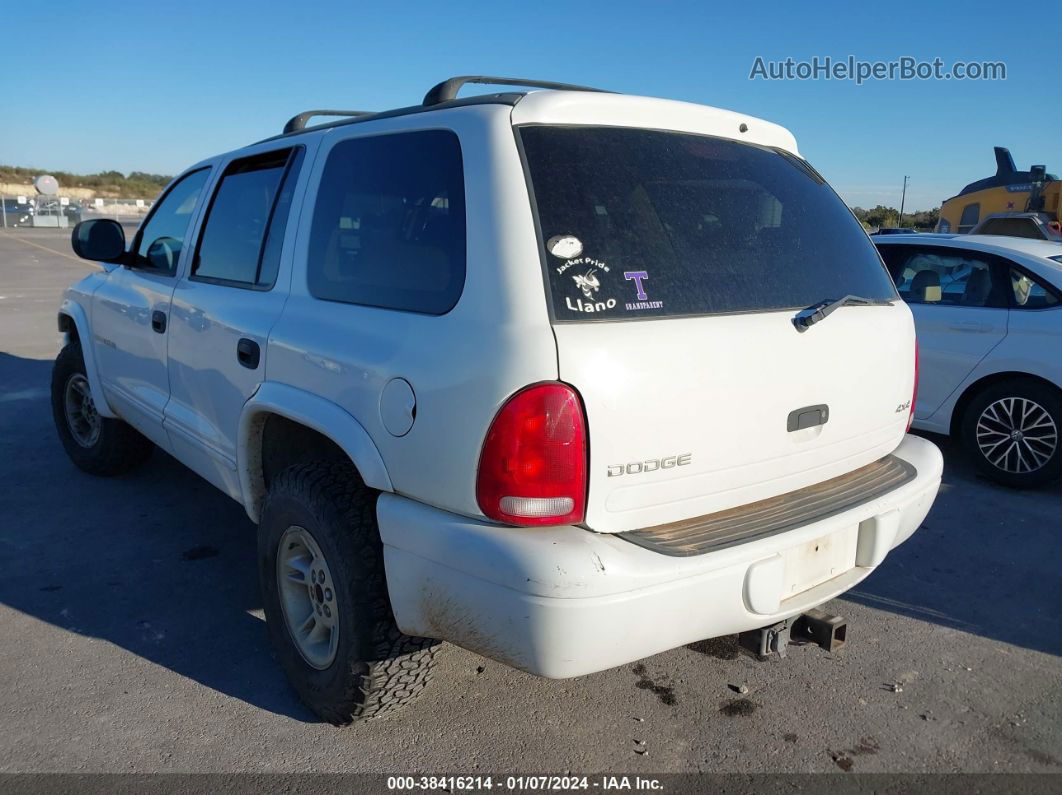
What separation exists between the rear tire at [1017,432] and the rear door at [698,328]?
2.87 metres

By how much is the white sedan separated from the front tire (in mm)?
4252

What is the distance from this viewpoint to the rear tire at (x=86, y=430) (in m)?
5.01

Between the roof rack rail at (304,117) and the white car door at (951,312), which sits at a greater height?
the roof rack rail at (304,117)

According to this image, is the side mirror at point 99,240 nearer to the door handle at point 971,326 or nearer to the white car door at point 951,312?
the white car door at point 951,312

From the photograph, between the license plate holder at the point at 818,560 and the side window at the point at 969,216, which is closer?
the license plate holder at the point at 818,560

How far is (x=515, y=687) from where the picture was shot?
3.13 m

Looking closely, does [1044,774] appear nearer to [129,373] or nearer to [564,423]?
[564,423]

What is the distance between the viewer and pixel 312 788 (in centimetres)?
255

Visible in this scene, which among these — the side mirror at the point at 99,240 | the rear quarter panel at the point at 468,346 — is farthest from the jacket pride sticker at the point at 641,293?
the side mirror at the point at 99,240

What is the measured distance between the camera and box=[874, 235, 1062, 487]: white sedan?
524cm

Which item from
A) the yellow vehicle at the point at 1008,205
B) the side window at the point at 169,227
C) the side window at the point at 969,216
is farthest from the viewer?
the side window at the point at 969,216

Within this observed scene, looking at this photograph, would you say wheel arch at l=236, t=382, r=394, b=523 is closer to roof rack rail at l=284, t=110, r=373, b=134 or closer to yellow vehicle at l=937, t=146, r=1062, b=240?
roof rack rail at l=284, t=110, r=373, b=134

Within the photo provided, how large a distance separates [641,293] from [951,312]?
416cm

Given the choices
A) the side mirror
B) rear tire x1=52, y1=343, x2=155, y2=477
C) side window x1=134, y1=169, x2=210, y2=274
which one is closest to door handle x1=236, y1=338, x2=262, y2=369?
side window x1=134, y1=169, x2=210, y2=274
